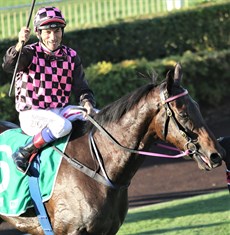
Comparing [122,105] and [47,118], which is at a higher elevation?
[122,105]

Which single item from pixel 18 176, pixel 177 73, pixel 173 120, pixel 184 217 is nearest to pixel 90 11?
pixel 184 217

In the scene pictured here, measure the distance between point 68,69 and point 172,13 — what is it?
7.67 metres

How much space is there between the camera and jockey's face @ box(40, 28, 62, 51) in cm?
554

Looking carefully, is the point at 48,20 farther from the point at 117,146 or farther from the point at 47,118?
the point at 117,146

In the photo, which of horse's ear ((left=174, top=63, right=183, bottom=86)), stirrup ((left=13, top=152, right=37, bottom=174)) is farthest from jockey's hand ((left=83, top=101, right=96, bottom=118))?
horse's ear ((left=174, top=63, right=183, bottom=86))

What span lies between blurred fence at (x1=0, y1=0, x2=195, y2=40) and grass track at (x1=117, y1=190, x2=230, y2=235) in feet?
13.8

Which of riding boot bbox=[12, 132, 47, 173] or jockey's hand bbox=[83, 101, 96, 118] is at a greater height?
jockey's hand bbox=[83, 101, 96, 118]

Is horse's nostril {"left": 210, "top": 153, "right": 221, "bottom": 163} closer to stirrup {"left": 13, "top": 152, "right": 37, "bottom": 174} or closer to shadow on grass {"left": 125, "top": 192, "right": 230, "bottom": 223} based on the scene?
stirrup {"left": 13, "top": 152, "right": 37, "bottom": 174}

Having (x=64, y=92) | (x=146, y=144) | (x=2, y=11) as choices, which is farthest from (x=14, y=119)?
(x=146, y=144)

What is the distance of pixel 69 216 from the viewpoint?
5.26 metres

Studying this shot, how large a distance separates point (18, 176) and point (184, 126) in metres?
1.37

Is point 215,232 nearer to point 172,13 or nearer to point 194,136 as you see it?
point 194,136

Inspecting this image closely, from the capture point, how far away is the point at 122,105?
5.22 meters

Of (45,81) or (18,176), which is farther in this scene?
(45,81)
